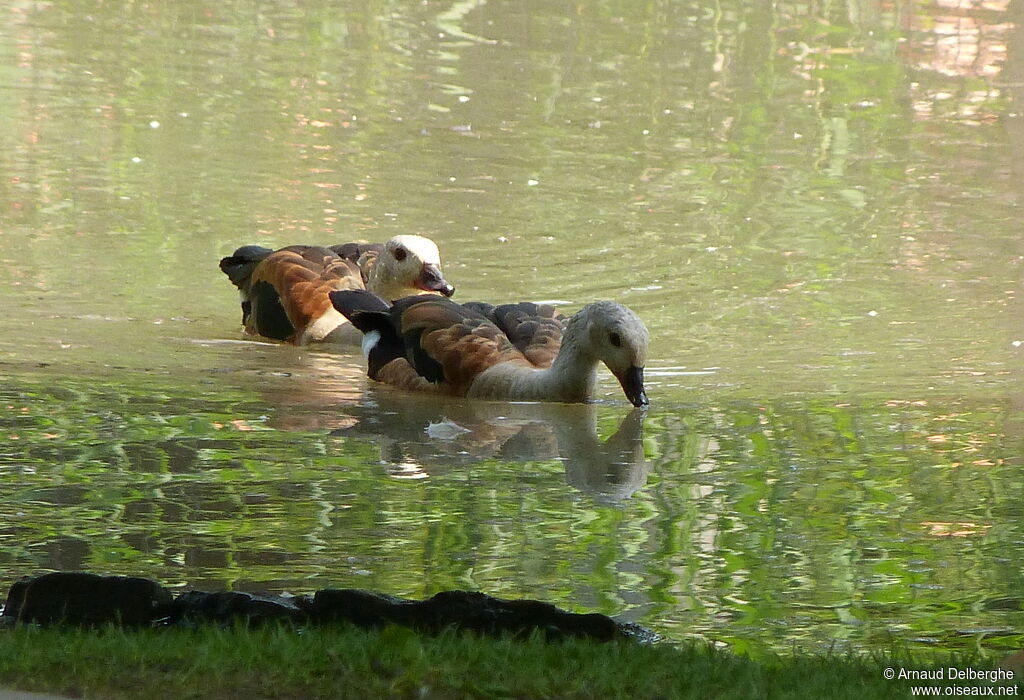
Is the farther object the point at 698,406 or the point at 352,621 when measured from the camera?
the point at 698,406

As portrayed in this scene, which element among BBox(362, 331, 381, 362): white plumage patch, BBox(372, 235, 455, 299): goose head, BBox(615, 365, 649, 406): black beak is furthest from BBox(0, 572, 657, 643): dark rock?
BBox(372, 235, 455, 299): goose head

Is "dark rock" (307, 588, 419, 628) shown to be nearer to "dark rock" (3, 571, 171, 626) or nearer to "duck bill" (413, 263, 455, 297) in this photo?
"dark rock" (3, 571, 171, 626)

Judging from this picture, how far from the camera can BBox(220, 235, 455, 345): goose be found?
12.0 m

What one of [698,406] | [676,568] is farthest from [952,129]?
[676,568]

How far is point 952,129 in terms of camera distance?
803 inches

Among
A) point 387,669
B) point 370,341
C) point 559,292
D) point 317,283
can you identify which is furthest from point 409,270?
point 387,669

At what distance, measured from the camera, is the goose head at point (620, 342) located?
972cm

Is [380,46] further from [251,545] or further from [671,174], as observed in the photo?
[251,545]

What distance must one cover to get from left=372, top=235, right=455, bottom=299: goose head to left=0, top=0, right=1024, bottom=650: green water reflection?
73cm

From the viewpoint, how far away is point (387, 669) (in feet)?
16.2

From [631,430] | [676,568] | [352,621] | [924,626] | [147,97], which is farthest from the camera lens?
[147,97]

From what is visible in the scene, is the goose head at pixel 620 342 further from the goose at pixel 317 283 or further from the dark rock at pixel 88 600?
the dark rock at pixel 88 600

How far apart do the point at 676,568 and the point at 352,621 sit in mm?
1625

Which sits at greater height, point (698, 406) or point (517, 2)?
point (517, 2)
